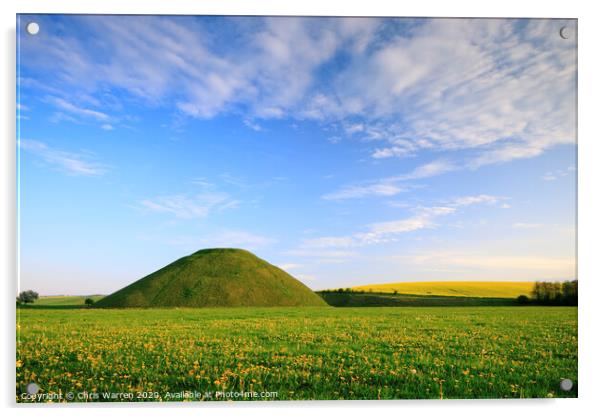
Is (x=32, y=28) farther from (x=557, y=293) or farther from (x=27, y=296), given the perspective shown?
(x=557, y=293)

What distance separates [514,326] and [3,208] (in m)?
14.7

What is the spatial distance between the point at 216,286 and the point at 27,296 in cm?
3230

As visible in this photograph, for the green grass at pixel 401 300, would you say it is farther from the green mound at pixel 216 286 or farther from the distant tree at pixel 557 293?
the distant tree at pixel 557 293

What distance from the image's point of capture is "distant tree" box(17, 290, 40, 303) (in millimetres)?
7812

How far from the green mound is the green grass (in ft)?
7.72

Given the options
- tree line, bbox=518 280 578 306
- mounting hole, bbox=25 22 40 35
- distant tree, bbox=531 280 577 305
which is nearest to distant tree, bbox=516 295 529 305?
→ tree line, bbox=518 280 578 306

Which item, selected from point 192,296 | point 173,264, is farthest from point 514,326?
point 173,264

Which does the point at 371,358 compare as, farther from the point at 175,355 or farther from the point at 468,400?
the point at 175,355

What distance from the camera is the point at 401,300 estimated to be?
115 feet

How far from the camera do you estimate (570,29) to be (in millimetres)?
8578

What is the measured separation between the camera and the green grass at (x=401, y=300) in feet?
84.1

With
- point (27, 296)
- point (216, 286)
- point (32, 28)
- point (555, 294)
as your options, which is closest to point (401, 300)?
point (216, 286)

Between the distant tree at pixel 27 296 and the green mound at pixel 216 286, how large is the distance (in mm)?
27595
